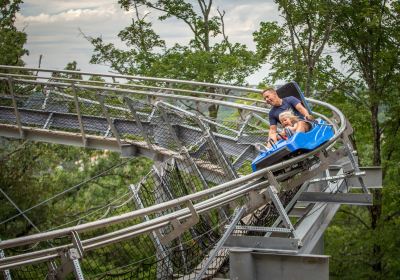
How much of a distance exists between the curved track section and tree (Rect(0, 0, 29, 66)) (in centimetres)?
787

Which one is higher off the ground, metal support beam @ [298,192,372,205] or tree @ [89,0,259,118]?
tree @ [89,0,259,118]

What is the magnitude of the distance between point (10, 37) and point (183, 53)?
540cm

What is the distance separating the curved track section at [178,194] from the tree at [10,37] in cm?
787

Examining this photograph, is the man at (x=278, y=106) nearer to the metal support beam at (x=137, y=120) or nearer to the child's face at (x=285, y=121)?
Answer: the child's face at (x=285, y=121)

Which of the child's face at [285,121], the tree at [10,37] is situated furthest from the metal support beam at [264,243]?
the tree at [10,37]

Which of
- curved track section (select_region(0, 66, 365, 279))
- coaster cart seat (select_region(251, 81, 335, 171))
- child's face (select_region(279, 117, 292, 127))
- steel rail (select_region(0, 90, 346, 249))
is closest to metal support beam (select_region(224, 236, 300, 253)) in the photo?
curved track section (select_region(0, 66, 365, 279))

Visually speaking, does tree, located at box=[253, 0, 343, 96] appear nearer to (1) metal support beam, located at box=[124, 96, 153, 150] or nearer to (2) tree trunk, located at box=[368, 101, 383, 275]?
(2) tree trunk, located at box=[368, 101, 383, 275]

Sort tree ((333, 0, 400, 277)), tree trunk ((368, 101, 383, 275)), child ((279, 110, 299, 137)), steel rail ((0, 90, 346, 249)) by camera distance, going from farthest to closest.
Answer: tree trunk ((368, 101, 383, 275)) → tree ((333, 0, 400, 277)) → child ((279, 110, 299, 137)) → steel rail ((0, 90, 346, 249))

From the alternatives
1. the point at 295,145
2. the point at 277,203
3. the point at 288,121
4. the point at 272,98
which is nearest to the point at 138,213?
the point at 277,203

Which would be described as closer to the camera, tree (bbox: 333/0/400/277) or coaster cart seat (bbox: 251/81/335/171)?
coaster cart seat (bbox: 251/81/335/171)

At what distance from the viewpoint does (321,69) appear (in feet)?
76.1

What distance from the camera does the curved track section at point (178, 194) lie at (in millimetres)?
6574

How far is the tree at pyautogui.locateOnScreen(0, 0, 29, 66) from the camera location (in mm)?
23391

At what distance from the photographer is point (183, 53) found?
24.3 m
